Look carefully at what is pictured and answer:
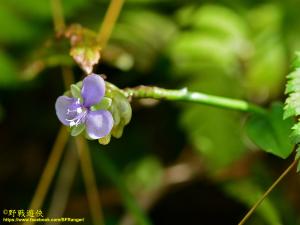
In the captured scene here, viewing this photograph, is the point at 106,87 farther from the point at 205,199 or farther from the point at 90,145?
the point at 205,199

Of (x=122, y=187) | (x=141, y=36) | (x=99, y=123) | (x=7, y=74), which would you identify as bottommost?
(x=99, y=123)

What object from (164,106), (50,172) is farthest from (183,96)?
(164,106)

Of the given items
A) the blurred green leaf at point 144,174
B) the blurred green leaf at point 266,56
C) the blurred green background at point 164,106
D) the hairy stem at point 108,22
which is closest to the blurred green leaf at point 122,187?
the blurred green background at point 164,106

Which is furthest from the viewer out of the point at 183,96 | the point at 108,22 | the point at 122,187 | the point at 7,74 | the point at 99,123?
the point at 7,74

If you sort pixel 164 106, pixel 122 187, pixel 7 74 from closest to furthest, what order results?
pixel 122 187 → pixel 7 74 → pixel 164 106

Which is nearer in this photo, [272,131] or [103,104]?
[103,104]

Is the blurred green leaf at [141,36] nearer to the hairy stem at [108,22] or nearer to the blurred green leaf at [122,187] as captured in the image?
the hairy stem at [108,22]

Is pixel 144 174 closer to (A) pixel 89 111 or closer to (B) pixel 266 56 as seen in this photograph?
(B) pixel 266 56

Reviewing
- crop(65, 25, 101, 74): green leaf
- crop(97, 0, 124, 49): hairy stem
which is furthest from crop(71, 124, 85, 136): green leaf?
crop(97, 0, 124, 49): hairy stem
